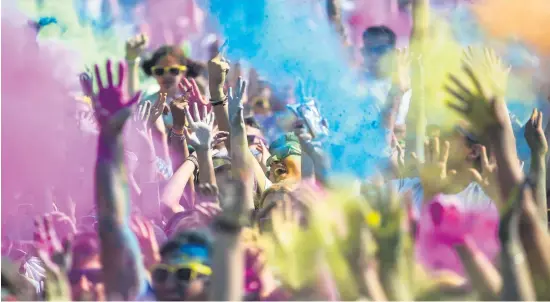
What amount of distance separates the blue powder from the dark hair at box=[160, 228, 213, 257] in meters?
0.61

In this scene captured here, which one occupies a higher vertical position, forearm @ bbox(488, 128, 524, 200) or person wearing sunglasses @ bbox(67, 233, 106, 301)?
forearm @ bbox(488, 128, 524, 200)

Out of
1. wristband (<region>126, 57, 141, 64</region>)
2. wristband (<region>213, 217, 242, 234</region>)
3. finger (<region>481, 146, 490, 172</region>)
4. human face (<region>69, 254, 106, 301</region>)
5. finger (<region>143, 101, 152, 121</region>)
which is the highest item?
wristband (<region>126, 57, 141, 64</region>)

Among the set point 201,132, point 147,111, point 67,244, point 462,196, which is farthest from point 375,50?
point 67,244

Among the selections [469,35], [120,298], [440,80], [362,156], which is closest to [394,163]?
[362,156]

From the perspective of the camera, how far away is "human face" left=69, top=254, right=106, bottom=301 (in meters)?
2.74

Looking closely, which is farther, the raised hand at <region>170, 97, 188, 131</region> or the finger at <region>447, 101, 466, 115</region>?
the raised hand at <region>170, 97, 188, 131</region>

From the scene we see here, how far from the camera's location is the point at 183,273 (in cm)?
256

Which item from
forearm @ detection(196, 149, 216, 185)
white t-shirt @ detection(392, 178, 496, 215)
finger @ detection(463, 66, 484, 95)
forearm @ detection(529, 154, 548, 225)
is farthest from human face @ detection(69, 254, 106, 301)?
forearm @ detection(529, 154, 548, 225)

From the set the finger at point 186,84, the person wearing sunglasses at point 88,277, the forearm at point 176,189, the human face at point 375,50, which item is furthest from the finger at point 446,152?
the person wearing sunglasses at point 88,277

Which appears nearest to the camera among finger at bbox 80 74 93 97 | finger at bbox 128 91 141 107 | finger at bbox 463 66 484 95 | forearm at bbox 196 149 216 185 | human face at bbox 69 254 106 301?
finger at bbox 463 66 484 95

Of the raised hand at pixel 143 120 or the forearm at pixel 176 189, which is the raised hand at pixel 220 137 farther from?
the raised hand at pixel 143 120

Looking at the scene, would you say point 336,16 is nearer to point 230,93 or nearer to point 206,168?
point 230,93

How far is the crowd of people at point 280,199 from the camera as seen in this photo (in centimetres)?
251

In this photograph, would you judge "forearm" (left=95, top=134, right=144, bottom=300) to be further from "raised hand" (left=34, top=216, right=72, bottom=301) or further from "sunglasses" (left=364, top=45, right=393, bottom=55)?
Answer: "sunglasses" (left=364, top=45, right=393, bottom=55)
